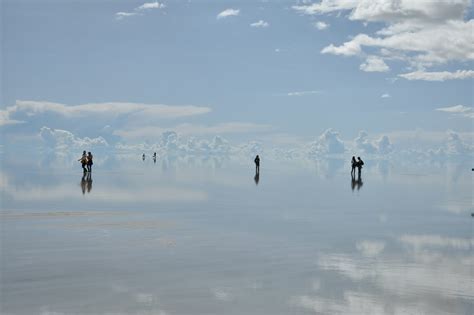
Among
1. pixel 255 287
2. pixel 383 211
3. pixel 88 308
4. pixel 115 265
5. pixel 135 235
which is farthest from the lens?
pixel 383 211

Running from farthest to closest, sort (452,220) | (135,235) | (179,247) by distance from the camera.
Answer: (452,220), (135,235), (179,247)

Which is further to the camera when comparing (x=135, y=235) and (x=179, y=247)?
(x=135, y=235)

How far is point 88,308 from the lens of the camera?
30.2 feet

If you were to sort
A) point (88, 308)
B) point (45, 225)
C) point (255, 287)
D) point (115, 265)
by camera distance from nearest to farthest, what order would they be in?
point (88, 308)
point (255, 287)
point (115, 265)
point (45, 225)

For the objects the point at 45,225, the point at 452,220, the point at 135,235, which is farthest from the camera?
the point at 452,220

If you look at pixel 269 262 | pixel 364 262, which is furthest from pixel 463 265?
pixel 269 262

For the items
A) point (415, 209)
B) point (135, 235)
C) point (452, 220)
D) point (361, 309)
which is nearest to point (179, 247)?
point (135, 235)

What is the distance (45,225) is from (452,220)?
17688 mm

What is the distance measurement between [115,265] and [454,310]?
25.6 ft

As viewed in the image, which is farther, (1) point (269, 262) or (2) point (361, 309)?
(1) point (269, 262)

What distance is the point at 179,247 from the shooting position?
48.8ft

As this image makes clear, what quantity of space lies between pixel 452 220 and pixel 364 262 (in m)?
11.6

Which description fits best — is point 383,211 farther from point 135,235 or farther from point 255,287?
point 255,287

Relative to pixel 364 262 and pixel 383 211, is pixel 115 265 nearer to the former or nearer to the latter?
pixel 364 262
